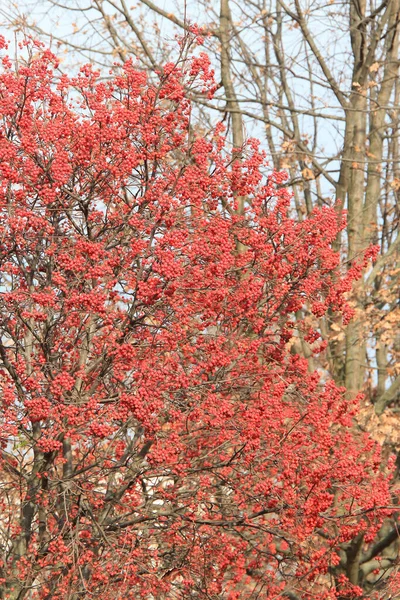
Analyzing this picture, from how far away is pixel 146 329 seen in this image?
8227 mm

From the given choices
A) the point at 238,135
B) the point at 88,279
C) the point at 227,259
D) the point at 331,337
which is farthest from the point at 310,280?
the point at 238,135

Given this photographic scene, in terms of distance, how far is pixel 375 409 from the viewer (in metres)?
14.6

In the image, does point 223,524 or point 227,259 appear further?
point 223,524

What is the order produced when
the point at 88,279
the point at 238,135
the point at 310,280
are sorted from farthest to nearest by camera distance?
the point at 238,135, the point at 310,280, the point at 88,279

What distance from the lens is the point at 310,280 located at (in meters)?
8.43

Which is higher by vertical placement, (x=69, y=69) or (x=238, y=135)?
(x=69, y=69)

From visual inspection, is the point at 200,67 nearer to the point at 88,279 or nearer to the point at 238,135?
the point at 88,279

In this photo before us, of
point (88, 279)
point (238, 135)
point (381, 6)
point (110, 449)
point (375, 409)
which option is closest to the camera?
point (88, 279)

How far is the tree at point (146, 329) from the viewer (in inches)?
304

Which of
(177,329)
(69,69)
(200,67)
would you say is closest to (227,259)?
(177,329)

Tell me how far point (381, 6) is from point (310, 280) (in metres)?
10.1

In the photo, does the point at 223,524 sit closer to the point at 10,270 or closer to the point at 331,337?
the point at 10,270

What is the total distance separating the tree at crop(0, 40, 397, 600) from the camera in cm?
771

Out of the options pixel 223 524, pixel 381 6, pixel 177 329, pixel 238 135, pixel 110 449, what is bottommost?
pixel 223 524
